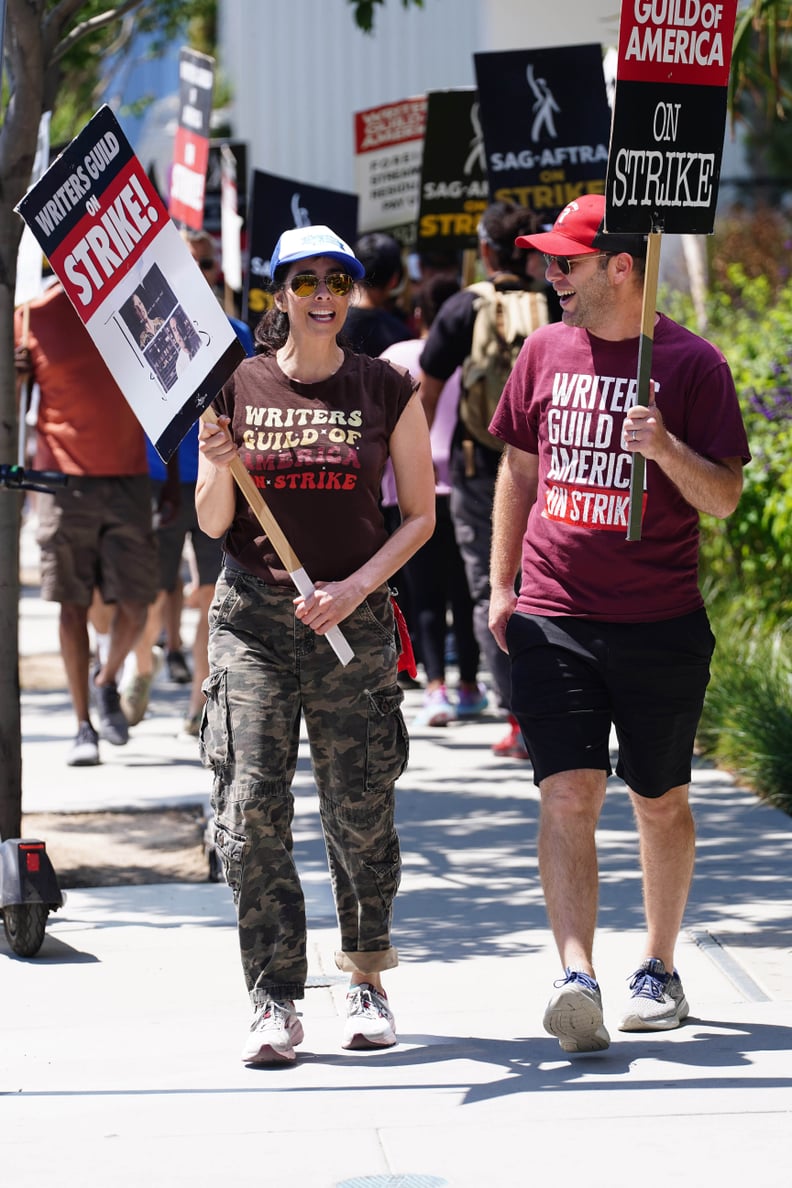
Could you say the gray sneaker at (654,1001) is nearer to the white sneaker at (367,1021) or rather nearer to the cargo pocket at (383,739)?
the white sneaker at (367,1021)

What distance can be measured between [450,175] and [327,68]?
15700 mm

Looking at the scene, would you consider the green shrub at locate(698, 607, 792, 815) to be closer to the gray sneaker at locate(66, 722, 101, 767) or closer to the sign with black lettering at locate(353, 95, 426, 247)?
the gray sneaker at locate(66, 722, 101, 767)

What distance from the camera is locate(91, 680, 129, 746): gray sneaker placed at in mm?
9211

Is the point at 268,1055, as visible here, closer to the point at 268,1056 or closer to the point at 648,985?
the point at 268,1056

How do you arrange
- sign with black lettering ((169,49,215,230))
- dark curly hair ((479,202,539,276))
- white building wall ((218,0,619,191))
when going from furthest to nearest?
white building wall ((218,0,619,191)) < sign with black lettering ((169,49,215,230)) < dark curly hair ((479,202,539,276))

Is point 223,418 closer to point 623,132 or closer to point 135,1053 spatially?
point 623,132

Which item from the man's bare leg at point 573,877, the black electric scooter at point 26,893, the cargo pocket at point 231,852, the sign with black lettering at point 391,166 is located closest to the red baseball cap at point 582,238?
the man's bare leg at point 573,877

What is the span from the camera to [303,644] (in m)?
4.89

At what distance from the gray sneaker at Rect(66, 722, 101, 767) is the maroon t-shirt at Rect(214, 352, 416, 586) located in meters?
4.09

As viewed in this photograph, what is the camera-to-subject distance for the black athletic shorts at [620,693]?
4.95 m

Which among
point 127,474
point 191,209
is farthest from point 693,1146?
point 191,209

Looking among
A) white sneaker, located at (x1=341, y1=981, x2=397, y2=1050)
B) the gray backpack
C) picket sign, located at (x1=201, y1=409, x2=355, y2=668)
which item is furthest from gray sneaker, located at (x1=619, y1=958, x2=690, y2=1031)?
the gray backpack

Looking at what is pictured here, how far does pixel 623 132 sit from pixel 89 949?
2.84 meters

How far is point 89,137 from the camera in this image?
5051mm
